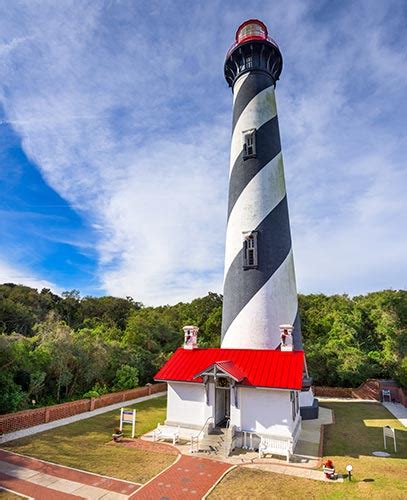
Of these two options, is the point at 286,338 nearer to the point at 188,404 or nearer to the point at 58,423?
the point at 188,404

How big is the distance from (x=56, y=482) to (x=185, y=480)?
3275mm

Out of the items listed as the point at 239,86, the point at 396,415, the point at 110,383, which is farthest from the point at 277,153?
the point at 110,383

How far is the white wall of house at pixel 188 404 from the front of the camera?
42.1 feet

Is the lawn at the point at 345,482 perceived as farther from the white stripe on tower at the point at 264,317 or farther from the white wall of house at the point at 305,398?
the white stripe on tower at the point at 264,317

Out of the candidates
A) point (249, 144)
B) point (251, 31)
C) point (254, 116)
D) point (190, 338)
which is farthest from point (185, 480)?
point (251, 31)

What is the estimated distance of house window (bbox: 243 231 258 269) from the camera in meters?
15.5

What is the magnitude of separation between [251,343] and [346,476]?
6.01 meters

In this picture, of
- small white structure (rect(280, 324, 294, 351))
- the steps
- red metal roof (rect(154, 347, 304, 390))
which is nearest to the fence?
small white structure (rect(280, 324, 294, 351))

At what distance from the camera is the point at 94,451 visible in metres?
11.2

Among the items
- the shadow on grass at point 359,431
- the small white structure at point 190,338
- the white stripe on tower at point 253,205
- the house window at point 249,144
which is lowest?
the shadow on grass at point 359,431

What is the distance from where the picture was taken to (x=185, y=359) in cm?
1447

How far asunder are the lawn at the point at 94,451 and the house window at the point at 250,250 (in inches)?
314

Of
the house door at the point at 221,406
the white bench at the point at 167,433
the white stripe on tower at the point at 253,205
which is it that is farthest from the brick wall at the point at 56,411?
the white stripe on tower at the point at 253,205

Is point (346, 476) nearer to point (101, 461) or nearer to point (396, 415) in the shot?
point (101, 461)
